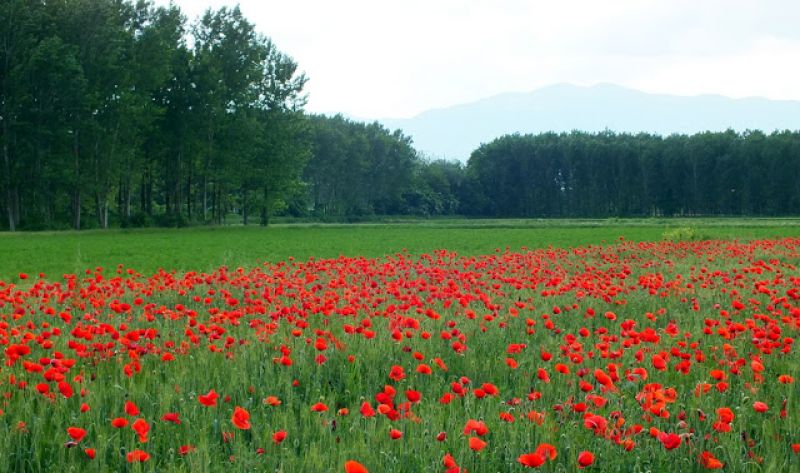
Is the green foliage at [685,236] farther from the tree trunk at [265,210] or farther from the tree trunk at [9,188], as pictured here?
the tree trunk at [9,188]

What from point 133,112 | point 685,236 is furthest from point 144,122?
point 685,236

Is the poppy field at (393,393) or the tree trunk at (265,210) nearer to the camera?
the poppy field at (393,393)

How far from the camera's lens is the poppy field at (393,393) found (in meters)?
Answer: 3.25

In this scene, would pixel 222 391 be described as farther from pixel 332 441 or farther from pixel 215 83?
pixel 215 83

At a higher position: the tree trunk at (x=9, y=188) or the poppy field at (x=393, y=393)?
the tree trunk at (x=9, y=188)

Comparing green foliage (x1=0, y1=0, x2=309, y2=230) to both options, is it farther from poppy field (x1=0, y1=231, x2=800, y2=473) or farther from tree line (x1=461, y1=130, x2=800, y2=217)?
tree line (x1=461, y1=130, x2=800, y2=217)

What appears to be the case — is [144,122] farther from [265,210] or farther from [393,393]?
[393,393]

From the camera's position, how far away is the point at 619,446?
342cm

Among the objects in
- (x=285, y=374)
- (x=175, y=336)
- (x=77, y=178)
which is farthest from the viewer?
(x=77, y=178)

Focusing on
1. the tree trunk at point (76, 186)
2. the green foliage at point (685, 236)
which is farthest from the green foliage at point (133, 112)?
the green foliage at point (685, 236)

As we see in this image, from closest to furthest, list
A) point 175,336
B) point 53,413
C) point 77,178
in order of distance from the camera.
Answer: point 53,413, point 175,336, point 77,178

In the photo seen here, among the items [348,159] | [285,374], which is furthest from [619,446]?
[348,159]

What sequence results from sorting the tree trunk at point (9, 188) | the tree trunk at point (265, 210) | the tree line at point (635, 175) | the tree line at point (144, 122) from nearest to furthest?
1. the tree trunk at point (9, 188)
2. the tree line at point (144, 122)
3. the tree trunk at point (265, 210)
4. the tree line at point (635, 175)

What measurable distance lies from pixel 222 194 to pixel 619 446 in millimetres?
58067
